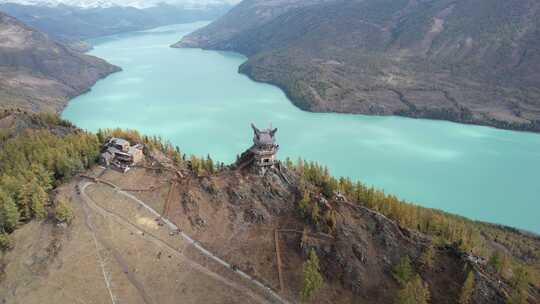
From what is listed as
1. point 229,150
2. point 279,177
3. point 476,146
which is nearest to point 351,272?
point 279,177

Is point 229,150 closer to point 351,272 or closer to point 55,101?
point 351,272

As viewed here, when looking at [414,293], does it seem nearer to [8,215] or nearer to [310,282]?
[310,282]

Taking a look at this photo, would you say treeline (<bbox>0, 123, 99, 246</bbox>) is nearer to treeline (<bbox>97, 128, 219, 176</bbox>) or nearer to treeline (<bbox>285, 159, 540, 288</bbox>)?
treeline (<bbox>97, 128, 219, 176</bbox>)

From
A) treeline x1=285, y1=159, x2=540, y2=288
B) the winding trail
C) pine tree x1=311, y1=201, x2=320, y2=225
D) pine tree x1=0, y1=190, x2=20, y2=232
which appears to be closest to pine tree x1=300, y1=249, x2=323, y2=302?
the winding trail

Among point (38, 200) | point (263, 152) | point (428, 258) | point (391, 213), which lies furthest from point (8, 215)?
point (428, 258)

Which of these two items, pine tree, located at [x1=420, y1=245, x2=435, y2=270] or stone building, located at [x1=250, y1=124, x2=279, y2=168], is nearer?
pine tree, located at [x1=420, y1=245, x2=435, y2=270]

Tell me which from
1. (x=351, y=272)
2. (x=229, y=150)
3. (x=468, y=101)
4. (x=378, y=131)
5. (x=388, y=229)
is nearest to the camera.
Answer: (x=351, y=272)

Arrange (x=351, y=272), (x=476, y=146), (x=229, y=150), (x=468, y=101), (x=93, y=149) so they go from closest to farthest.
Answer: (x=351, y=272), (x=93, y=149), (x=229, y=150), (x=476, y=146), (x=468, y=101)
